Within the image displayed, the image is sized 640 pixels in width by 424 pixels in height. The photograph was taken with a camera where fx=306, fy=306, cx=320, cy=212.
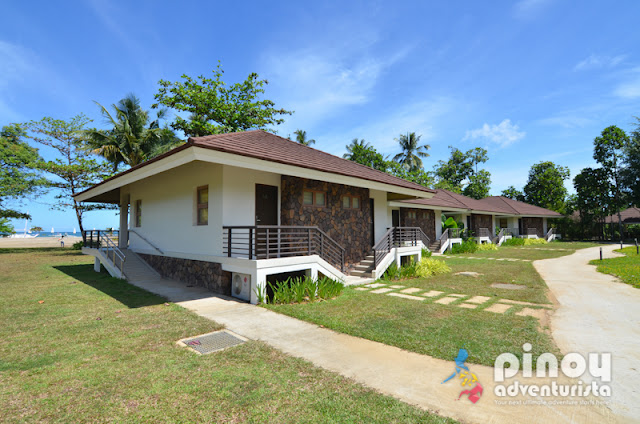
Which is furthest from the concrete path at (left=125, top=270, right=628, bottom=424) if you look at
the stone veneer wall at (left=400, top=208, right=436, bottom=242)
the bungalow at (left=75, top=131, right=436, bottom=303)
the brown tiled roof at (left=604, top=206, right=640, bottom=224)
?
the brown tiled roof at (left=604, top=206, right=640, bottom=224)

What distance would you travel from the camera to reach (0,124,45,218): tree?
23203 mm

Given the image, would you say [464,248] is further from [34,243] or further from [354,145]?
[34,243]

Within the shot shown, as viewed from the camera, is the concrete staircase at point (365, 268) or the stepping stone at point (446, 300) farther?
the concrete staircase at point (365, 268)

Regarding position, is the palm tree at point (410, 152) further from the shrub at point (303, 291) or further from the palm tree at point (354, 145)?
the shrub at point (303, 291)

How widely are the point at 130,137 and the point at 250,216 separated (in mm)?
20169

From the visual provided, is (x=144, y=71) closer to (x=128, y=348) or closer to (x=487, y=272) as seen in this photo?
(x=128, y=348)

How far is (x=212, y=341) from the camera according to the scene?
5.07 metres

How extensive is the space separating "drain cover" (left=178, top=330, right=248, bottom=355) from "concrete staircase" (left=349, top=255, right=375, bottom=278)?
6741 mm

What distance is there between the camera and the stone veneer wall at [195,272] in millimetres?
8785

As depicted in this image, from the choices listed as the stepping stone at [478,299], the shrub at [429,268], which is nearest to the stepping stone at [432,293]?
the stepping stone at [478,299]

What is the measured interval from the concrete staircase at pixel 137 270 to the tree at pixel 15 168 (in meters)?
18.0

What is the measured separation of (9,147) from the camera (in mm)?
23766

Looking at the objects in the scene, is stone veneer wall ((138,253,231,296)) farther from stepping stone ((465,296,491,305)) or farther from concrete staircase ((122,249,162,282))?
stepping stone ((465,296,491,305))

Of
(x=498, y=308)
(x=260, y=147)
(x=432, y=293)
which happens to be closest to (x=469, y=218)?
(x=432, y=293)
